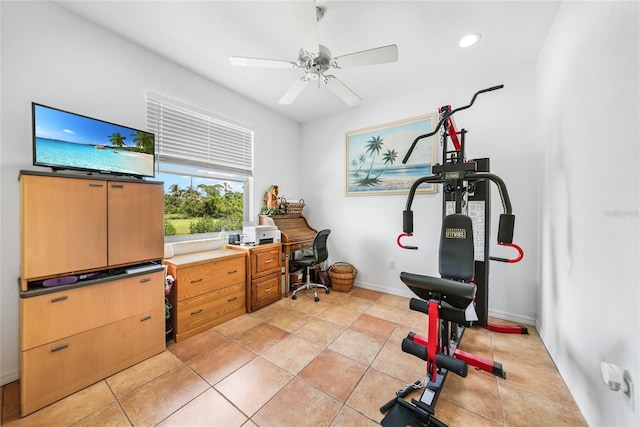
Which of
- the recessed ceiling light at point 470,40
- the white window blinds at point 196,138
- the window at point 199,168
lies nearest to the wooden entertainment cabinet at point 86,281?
the window at point 199,168

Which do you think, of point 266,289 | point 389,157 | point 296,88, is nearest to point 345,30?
point 296,88

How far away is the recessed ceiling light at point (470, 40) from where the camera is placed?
2.16 meters

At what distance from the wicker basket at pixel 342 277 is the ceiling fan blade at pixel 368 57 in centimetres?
276

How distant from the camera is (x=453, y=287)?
136 cm

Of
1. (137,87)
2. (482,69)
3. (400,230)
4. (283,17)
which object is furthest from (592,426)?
(137,87)

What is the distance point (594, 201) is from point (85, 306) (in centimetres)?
348

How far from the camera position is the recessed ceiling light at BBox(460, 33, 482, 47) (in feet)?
7.08

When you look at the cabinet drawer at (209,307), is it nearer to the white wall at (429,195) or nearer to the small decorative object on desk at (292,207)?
the small decorative object on desk at (292,207)

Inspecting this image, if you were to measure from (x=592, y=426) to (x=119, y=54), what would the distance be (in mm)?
4672

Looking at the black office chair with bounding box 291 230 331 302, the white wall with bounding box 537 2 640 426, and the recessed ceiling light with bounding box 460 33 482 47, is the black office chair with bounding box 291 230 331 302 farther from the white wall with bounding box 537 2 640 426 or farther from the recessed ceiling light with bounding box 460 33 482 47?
the recessed ceiling light with bounding box 460 33 482 47

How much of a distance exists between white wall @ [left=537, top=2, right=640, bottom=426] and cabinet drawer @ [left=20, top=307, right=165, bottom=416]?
10.1ft

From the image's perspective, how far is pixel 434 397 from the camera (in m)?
1.46

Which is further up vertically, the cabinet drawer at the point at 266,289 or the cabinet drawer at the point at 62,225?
the cabinet drawer at the point at 62,225

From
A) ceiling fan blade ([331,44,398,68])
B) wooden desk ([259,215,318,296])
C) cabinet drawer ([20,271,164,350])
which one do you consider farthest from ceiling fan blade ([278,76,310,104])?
cabinet drawer ([20,271,164,350])
